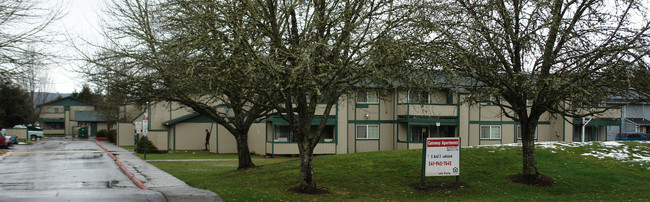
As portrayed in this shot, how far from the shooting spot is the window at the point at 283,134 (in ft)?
121

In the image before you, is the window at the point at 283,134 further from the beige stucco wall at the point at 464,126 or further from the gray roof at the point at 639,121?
the gray roof at the point at 639,121

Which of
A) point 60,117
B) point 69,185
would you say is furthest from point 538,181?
point 60,117

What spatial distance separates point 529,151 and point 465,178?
2.21 m

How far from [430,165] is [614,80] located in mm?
5569

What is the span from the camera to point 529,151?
16.4m

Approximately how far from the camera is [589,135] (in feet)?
157

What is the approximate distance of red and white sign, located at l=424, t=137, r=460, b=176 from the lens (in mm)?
16219

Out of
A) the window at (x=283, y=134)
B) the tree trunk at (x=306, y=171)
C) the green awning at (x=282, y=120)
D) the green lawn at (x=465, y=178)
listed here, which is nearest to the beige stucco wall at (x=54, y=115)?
the window at (x=283, y=134)

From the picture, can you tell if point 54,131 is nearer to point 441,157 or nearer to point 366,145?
point 366,145

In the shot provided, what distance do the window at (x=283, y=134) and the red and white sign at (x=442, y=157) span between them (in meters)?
21.1

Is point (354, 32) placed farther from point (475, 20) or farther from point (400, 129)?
point (400, 129)

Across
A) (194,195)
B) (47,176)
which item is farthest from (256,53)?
(47,176)

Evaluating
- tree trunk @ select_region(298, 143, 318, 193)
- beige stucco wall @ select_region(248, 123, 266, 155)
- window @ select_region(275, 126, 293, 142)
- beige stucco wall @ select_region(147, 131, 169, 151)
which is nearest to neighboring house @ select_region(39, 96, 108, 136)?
beige stucco wall @ select_region(147, 131, 169, 151)

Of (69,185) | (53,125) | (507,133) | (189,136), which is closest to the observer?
(69,185)
